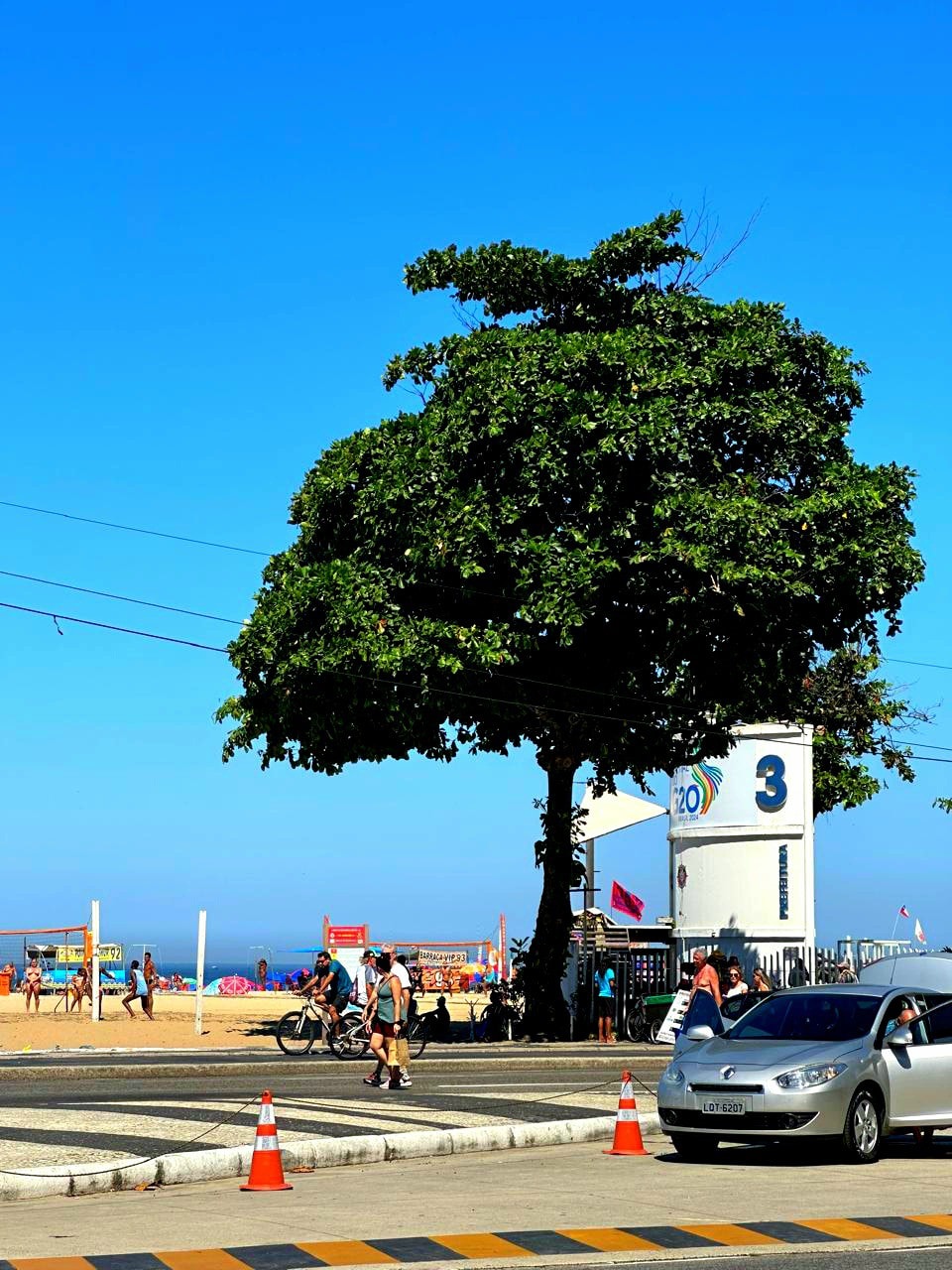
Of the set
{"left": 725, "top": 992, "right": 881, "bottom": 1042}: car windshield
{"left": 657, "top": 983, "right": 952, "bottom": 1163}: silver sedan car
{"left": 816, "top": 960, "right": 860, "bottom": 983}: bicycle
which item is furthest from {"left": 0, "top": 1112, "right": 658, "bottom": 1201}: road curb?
{"left": 816, "top": 960, "right": 860, "bottom": 983}: bicycle

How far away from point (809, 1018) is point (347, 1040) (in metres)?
13.6

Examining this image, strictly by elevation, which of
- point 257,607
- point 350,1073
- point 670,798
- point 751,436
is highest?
point 751,436

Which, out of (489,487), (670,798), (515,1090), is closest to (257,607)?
(489,487)

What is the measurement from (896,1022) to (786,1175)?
7.83 ft

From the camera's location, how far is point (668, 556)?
3209 cm

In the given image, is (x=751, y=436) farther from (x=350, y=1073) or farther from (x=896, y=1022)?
(x=896, y=1022)

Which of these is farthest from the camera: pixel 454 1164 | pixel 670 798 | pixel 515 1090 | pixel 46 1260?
pixel 670 798

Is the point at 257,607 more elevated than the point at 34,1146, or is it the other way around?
the point at 257,607

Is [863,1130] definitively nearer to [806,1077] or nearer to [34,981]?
[806,1077]

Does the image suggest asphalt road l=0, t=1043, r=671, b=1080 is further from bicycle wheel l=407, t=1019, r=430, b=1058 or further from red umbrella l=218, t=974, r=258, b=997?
red umbrella l=218, t=974, r=258, b=997

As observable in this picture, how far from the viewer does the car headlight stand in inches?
586

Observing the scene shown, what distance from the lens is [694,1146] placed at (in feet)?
51.5

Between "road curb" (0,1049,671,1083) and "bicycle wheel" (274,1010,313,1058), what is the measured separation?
159cm

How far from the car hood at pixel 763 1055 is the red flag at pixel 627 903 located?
32.9 meters
